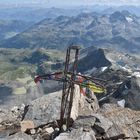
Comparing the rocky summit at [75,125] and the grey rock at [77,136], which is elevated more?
the grey rock at [77,136]

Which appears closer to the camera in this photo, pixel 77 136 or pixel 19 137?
pixel 77 136

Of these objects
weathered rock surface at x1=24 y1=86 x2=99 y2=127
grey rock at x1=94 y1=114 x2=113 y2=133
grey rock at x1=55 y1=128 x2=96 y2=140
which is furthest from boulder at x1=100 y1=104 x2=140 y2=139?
weathered rock surface at x1=24 y1=86 x2=99 y2=127

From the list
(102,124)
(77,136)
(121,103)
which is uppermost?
(77,136)

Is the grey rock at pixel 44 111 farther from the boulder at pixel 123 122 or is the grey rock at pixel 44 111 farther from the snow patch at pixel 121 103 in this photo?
the snow patch at pixel 121 103

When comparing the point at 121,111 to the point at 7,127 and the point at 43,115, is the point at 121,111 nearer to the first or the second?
the point at 43,115

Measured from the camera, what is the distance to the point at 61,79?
27078 millimetres

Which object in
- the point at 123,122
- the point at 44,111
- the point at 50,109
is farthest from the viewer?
the point at 50,109

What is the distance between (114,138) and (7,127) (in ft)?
27.7

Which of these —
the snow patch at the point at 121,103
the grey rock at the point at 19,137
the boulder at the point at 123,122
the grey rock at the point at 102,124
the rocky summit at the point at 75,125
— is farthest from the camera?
the snow patch at the point at 121,103

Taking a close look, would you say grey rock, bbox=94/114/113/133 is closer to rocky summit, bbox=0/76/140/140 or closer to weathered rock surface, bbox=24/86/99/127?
rocky summit, bbox=0/76/140/140

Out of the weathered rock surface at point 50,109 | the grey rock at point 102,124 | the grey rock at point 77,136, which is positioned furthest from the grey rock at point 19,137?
the grey rock at point 102,124

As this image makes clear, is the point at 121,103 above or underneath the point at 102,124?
underneath

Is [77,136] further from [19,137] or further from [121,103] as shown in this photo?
[121,103]

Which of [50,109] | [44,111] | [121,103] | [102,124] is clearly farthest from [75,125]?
[121,103]
